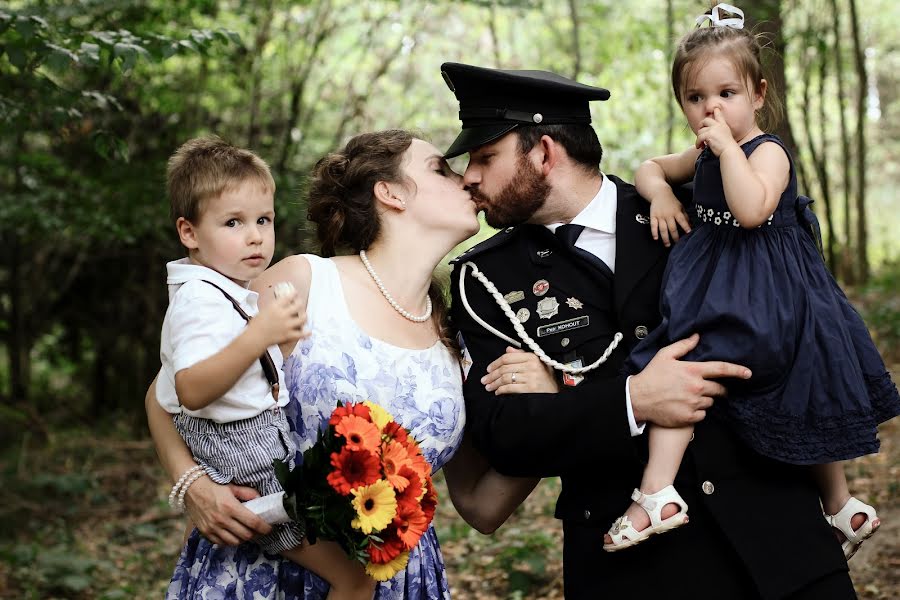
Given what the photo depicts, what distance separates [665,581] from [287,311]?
126 centimetres

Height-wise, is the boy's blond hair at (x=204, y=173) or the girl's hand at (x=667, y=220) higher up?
the boy's blond hair at (x=204, y=173)

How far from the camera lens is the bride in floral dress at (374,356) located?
2510 mm

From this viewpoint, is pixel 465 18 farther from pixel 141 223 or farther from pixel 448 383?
pixel 448 383

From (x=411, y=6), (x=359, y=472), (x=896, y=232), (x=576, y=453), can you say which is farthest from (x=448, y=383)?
(x=896, y=232)

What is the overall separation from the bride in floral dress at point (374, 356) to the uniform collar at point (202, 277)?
145mm

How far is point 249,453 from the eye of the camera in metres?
2.36

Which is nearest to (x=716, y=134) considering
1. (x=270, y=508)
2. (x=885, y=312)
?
(x=270, y=508)

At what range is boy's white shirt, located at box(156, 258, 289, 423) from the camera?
2260mm

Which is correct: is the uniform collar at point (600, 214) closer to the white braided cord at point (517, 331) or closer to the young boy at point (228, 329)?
the white braided cord at point (517, 331)

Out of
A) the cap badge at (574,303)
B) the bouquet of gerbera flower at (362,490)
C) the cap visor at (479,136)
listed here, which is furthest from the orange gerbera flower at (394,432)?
the cap visor at (479,136)

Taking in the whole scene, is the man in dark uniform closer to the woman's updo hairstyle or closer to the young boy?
the woman's updo hairstyle

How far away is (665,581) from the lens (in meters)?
2.50

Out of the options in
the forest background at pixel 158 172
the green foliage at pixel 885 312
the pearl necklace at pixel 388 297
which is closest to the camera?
the pearl necklace at pixel 388 297

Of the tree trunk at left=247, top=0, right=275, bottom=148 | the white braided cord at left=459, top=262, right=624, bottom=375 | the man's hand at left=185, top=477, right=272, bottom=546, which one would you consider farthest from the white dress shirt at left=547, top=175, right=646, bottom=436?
the tree trunk at left=247, top=0, right=275, bottom=148
